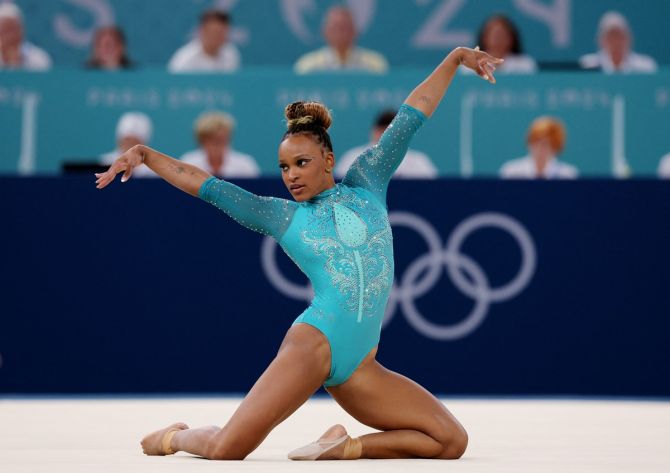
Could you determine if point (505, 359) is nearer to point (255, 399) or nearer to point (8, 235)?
point (8, 235)

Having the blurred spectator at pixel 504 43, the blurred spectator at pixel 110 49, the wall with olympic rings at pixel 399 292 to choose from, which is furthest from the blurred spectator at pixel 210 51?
the wall with olympic rings at pixel 399 292

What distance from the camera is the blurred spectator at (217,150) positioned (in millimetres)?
9102

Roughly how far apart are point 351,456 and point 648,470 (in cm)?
111

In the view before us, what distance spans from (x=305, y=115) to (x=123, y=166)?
746 mm

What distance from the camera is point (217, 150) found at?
29.9ft

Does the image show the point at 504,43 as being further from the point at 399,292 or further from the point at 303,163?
the point at 303,163

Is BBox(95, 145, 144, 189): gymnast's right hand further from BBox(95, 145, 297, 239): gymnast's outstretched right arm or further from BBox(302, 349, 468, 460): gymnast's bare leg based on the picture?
BBox(302, 349, 468, 460): gymnast's bare leg

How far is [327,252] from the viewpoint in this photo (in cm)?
484

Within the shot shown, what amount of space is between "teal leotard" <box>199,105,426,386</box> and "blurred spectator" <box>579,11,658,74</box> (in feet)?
18.2

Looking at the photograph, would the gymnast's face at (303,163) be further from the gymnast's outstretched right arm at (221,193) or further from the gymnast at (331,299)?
the gymnast's outstretched right arm at (221,193)

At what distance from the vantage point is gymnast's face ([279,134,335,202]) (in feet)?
16.0

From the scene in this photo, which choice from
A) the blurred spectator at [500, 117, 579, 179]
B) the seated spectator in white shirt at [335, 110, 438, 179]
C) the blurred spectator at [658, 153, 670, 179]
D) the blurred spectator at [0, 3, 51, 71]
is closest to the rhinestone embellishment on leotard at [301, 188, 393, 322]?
the seated spectator in white shirt at [335, 110, 438, 179]

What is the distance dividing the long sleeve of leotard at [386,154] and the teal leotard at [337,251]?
20 millimetres

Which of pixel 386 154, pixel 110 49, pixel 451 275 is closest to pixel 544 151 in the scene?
pixel 451 275
